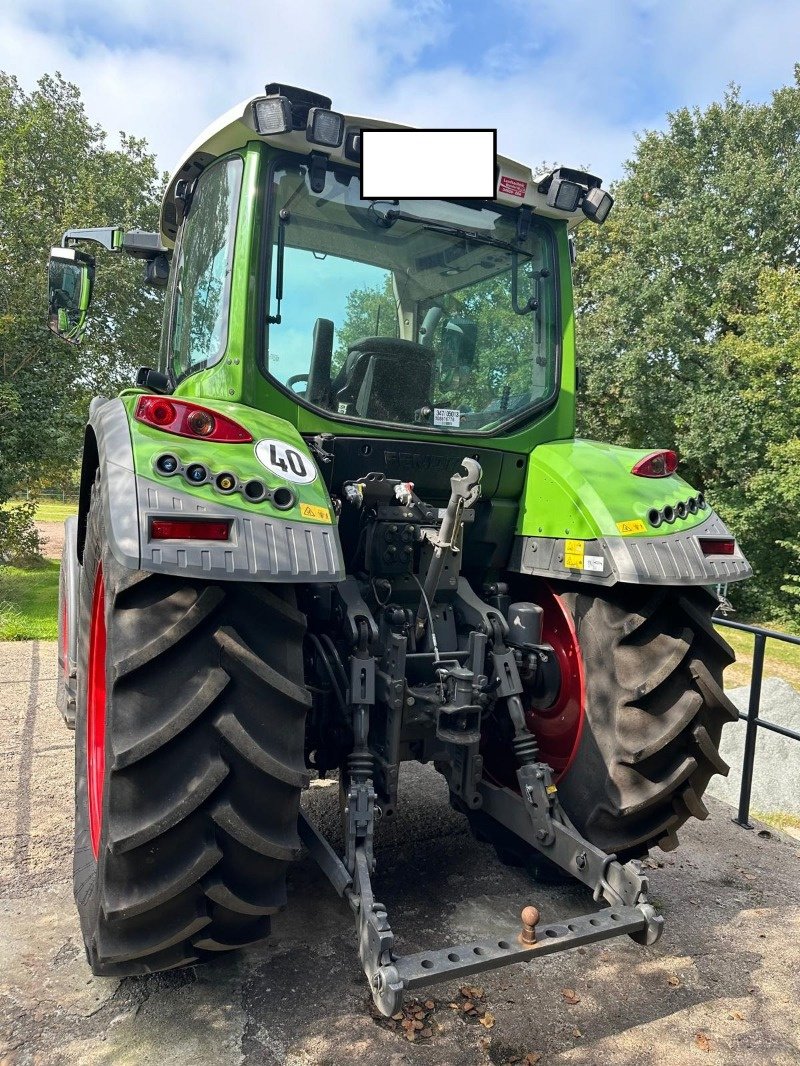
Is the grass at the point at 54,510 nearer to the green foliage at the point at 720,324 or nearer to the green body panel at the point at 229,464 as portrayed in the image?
the green foliage at the point at 720,324

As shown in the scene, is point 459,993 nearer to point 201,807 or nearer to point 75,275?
point 201,807

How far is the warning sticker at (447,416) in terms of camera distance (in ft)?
9.91

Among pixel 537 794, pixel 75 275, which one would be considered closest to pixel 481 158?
pixel 75 275

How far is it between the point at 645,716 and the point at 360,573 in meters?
1.13

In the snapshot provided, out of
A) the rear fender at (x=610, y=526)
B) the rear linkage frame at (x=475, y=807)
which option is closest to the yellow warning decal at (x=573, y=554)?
the rear fender at (x=610, y=526)

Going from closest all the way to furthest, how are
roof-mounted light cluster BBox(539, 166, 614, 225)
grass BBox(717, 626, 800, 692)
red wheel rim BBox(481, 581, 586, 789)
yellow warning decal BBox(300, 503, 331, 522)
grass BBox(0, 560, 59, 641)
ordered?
yellow warning decal BBox(300, 503, 331, 522)
red wheel rim BBox(481, 581, 586, 789)
roof-mounted light cluster BBox(539, 166, 614, 225)
grass BBox(0, 560, 59, 641)
grass BBox(717, 626, 800, 692)

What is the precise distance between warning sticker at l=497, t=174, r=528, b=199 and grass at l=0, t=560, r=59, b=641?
21.1 ft

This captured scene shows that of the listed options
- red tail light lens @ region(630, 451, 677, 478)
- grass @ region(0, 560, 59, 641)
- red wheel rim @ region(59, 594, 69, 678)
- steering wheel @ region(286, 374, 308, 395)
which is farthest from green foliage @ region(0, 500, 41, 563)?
red tail light lens @ region(630, 451, 677, 478)

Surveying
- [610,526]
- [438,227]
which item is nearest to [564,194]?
[438,227]

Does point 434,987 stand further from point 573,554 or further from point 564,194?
point 564,194

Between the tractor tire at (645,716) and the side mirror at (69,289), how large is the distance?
104 inches

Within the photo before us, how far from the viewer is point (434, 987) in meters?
2.46

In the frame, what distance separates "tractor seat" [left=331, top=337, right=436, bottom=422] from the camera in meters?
2.88

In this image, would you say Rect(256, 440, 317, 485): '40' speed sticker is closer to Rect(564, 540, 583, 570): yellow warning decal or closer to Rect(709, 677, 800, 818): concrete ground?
Rect(564, 540, 583, 570): yellow warning decal
